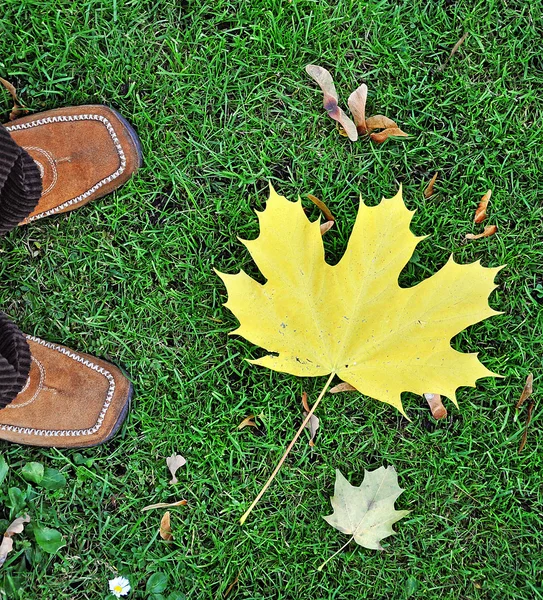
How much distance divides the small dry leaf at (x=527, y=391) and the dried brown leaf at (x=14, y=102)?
1879mm

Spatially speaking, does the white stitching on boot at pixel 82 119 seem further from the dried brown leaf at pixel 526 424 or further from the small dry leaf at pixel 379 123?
the dried brown leaf at pixel 526 424

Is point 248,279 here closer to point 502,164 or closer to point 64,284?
point 64,284

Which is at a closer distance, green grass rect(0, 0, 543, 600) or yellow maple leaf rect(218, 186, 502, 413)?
yellow maple leaf rect(218, 186, 502, 413)

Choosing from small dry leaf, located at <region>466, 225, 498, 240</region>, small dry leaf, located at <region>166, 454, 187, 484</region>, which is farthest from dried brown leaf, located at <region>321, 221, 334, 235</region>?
small dry leaf, located at <region>166, 454, 187, 484</region>

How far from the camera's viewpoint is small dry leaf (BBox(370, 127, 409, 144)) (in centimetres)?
194

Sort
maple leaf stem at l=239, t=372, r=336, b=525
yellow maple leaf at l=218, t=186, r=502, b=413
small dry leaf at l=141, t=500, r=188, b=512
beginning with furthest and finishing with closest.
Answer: small dry leaf at l=141, t=500, r=188, b=512 → maple leaf stem at l=239, t=372, r=336, b=525 → yellow maple leaf at l=218, t=186, r=502, b=413

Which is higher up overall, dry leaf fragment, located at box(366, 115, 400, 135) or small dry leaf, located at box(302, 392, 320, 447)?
dry leaf fragment, located at box(366, 115, 400, 135)

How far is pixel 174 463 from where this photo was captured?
1.97m

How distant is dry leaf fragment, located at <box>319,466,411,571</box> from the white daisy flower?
688 millimetres

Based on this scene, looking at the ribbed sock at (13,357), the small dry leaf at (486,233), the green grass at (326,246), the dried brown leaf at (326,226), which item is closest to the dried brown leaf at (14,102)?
the green grass at (326,246)

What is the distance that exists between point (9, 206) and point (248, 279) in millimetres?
721

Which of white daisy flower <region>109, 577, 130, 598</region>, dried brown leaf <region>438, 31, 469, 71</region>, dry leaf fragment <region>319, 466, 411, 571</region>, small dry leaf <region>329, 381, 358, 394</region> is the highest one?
dried brown leaf <region>438, 31, 469, 71</region>

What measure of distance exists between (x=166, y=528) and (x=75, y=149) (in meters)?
1.28

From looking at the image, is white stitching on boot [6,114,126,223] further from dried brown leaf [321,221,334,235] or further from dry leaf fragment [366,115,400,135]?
dry leaf fragment [366,115,400,135]
